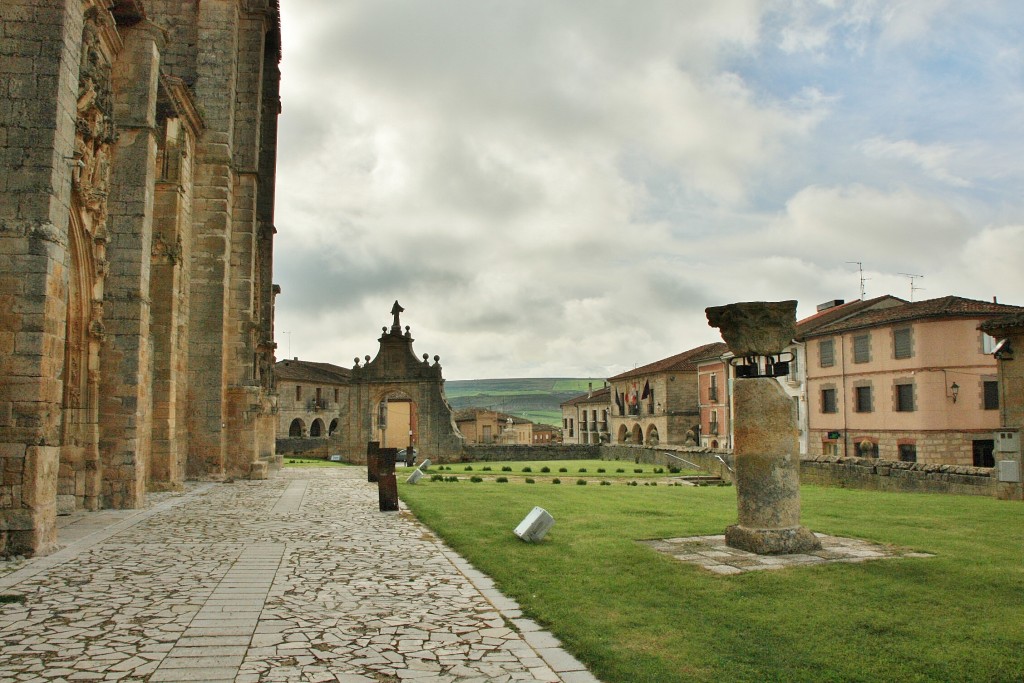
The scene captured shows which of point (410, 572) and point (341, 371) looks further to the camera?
point (341, 371)

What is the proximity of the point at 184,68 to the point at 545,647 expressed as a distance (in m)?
21.2

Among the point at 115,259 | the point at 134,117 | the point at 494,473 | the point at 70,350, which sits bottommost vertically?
the point at 494,473

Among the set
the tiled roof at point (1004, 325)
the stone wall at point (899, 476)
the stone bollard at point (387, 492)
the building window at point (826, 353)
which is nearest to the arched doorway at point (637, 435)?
the building window at point (826, 353)

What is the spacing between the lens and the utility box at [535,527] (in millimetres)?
8852

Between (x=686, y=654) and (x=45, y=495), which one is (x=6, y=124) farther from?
(x=686, y=654)

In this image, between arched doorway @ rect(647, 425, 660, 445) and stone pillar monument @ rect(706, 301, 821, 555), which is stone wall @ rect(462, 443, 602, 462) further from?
stone pillar monument @ rect(706, 301, 821, 555)

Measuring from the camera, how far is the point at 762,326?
8.11 meters

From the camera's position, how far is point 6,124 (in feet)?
28.6

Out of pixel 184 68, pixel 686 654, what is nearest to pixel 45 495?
pixel 686 654

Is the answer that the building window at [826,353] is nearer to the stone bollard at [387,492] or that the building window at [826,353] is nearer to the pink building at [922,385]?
the pink building at [922,385]

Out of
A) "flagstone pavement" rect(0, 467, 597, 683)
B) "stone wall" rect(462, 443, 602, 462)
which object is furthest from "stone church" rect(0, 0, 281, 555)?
"stone wall" rect(462, 443, 602, 462)

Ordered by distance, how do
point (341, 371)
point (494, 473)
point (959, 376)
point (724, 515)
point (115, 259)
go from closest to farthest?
point (724, 515) → point (115, 259) → point (494, 473) → point (959, 376) → point (341, 371)

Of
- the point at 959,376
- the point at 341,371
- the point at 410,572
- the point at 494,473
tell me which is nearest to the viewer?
the point at 410,572

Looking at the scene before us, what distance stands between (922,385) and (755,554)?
2702 cm
